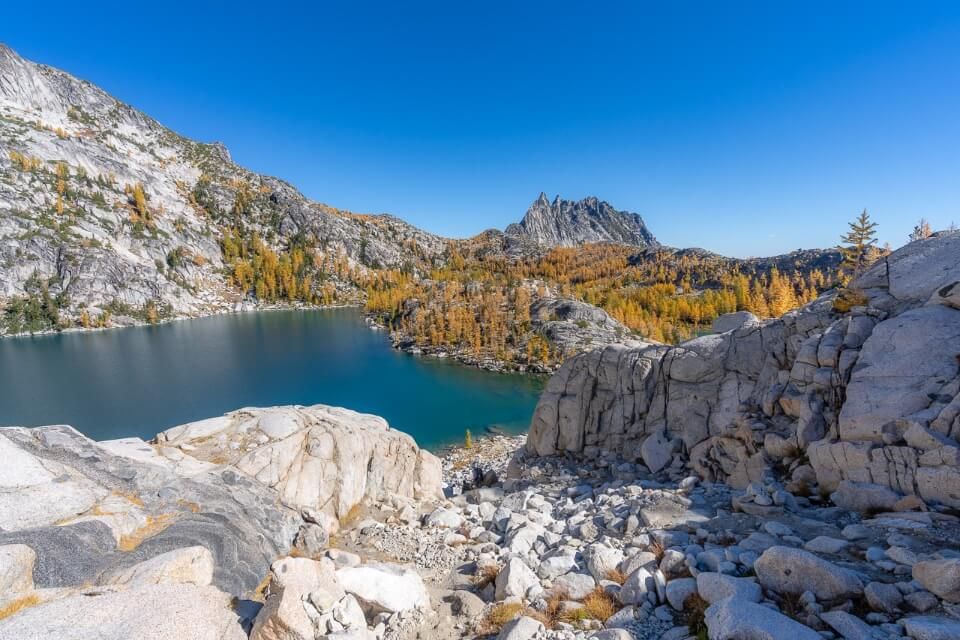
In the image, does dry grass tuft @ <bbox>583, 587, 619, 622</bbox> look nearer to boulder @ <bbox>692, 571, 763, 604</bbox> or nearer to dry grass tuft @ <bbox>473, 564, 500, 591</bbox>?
boulder @ <bbox>692, 571, 763, 604</bbox>

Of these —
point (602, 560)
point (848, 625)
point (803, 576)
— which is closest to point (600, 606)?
point (602, 560)

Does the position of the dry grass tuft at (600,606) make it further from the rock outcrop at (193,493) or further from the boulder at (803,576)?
the rock outcrop at (193,493)

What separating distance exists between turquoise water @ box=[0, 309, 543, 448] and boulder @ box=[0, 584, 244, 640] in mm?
39909

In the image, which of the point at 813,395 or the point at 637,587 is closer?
the point at 637,587

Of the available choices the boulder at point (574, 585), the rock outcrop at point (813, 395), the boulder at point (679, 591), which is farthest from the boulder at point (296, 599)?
the rock outcrop at point (813, 395)

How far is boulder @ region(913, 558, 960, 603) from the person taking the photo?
18.8ft

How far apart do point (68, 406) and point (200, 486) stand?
2625 inches

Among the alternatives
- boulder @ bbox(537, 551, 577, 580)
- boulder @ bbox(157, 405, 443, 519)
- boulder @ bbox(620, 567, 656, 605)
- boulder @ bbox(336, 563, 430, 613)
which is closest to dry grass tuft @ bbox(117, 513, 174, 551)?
boulder @ bbox(157, 405, 443, 519)

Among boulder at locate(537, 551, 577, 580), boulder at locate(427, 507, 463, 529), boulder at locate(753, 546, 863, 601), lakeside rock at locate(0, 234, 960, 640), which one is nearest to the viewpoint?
boulder at locate(753, 546, 863, 601)

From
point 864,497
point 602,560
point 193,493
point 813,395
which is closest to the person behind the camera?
point 602,560

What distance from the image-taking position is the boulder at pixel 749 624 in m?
5.39

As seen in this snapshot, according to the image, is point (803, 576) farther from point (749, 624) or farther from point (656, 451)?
point (656, 451)

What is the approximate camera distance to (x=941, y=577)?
587 centimetres

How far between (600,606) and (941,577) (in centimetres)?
510
